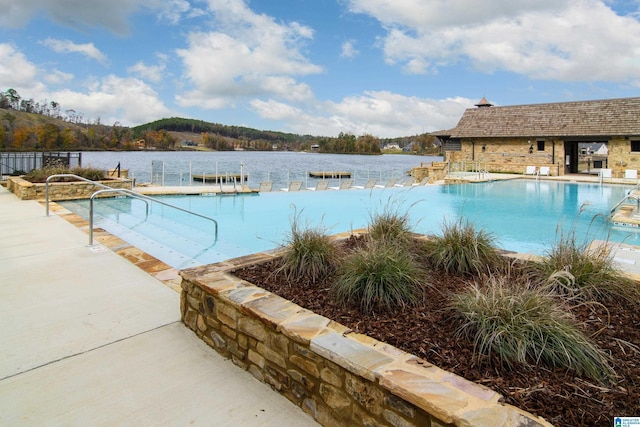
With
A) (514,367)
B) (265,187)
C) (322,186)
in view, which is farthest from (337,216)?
Answer: (514,367)

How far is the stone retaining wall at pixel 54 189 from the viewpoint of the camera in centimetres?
Answer: 978

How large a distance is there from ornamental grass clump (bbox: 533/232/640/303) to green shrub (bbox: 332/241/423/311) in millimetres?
931

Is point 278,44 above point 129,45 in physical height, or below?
below

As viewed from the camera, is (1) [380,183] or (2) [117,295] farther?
(1) [380,183]

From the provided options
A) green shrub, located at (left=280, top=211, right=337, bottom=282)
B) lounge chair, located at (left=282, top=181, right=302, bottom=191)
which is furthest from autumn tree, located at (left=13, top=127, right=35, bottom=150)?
green shrub, located at (left=280, top=211, right=337, bottom=282)

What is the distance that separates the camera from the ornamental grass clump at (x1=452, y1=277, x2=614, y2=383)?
6.68ft

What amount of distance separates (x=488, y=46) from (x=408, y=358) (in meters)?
20.9

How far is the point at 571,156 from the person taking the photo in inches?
1011

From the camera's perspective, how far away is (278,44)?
16.0m

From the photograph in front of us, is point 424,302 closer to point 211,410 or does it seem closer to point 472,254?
point 472,254

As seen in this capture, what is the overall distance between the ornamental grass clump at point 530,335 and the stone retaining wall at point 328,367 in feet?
1.33

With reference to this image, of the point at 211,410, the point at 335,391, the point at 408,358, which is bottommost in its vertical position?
the point at 211,410

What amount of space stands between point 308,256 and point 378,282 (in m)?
0.84

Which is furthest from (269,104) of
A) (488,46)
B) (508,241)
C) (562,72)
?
(508,241)
